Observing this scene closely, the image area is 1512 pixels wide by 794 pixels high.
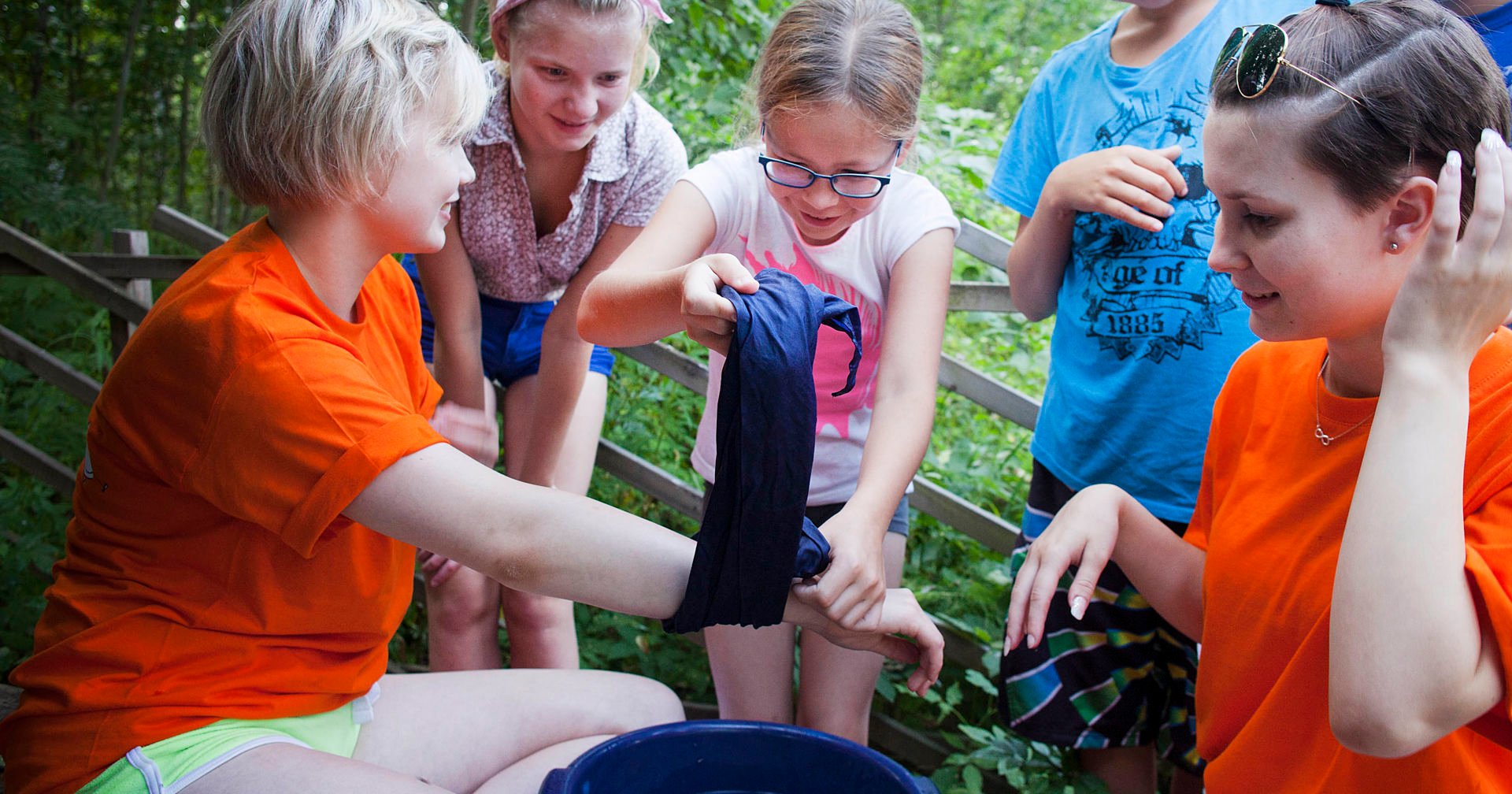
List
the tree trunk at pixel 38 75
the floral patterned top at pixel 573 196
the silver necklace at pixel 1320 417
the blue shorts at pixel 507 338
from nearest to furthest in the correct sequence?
the silver necklace at pixel 1320 417
the floral patterned top at pixel 573 196
the blue shorts at pixel 507 338
the tree trunk at pixel 38 75

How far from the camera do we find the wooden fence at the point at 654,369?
9.37 ft

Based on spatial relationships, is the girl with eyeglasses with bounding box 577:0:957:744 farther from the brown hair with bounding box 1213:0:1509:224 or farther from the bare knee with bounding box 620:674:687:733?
the brown hair with bounding box 1213:0:1509:224

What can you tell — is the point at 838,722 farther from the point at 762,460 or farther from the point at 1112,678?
the point at 762,460

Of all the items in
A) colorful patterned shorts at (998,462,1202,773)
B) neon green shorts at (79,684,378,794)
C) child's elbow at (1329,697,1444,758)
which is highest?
child's elbow at (1329,697,1444,758)

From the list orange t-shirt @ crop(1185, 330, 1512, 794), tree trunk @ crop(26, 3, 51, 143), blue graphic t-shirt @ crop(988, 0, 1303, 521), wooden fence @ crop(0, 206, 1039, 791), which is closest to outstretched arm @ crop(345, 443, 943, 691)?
orange t-shirt @ crop(1185, 330, 1512, 794)

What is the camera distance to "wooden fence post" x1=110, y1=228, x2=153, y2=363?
372 cm

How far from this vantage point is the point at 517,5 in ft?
7.42

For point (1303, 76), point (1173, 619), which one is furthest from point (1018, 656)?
point (1303, 76)

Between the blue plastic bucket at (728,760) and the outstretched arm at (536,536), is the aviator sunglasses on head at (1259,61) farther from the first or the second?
the blue plastic bucket at (728,760)

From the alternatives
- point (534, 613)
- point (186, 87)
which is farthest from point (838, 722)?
point (186, 87)

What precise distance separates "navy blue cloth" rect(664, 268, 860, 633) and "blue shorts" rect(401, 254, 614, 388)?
4.15 ft

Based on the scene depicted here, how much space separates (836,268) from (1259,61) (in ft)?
2.77

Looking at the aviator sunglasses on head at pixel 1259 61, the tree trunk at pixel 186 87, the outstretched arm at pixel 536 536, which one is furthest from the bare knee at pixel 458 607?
the tree trunk at pixel 186 87

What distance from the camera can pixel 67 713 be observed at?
4.75ft
